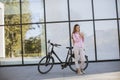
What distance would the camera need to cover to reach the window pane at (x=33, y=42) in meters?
13.0

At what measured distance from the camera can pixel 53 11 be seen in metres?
13.2

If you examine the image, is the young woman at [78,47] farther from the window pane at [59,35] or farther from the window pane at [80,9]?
the window pane at [80,9]

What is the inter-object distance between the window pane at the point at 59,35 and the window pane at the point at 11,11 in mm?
1543

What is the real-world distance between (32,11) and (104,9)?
128 inches

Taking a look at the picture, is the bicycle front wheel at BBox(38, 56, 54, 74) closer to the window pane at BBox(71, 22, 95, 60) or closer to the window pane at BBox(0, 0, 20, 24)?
the window pane at BBox(71, 22, 95, 60)

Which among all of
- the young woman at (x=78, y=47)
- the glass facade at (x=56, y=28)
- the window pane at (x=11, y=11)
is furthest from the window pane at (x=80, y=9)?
the young woman at (x=78, y=47)

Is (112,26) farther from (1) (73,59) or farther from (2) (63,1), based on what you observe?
(1) (73,59)

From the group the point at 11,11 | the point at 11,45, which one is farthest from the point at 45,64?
the point at 11,11

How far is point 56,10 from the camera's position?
1318 centimetres

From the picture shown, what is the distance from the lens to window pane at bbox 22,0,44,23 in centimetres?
A: 1322

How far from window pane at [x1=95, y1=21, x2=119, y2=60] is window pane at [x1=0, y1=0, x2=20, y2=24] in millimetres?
3603

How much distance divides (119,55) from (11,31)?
4.94m

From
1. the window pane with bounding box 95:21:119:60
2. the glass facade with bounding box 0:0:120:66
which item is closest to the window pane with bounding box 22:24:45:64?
the glass facade with bounding box 0:0:120:66

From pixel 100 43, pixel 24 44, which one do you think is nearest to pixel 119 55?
pixel 100 43
